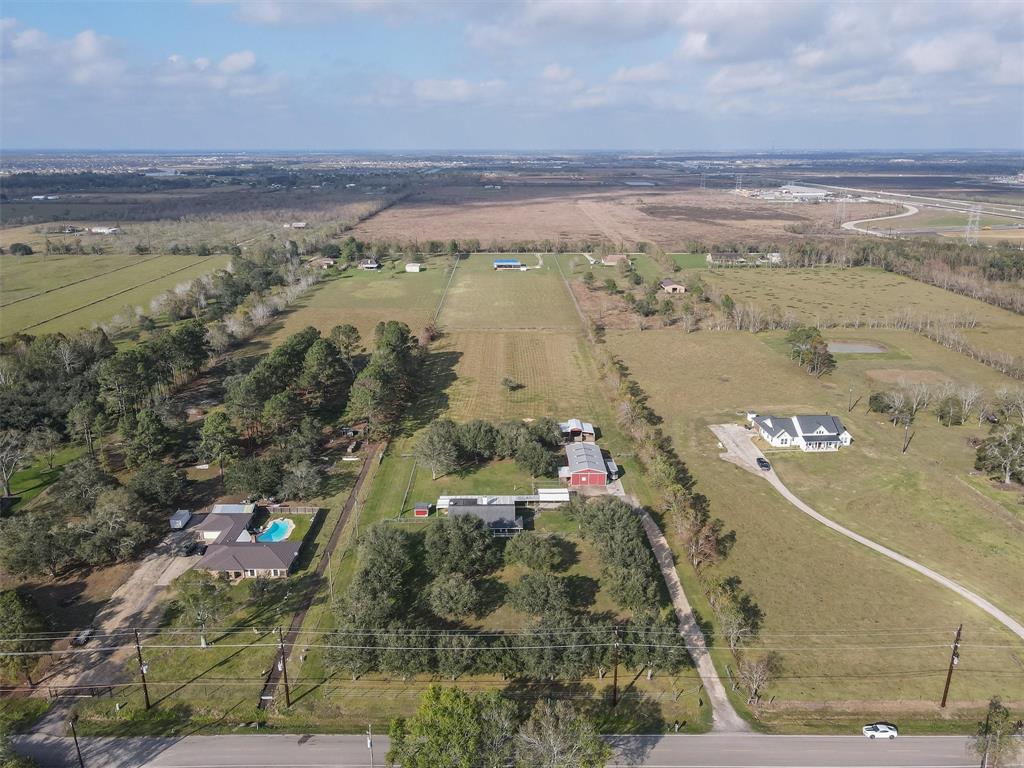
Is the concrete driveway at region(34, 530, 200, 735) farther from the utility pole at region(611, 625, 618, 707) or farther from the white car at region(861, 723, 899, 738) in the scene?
the white car at region(861, 723, 899, 738)

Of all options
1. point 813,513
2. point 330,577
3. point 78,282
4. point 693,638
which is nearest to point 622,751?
point 693,638

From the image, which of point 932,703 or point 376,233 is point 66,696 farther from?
point 376,233

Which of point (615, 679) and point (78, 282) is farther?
point (78, 282)

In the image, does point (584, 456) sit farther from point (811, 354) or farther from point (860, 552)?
point (811, 354)

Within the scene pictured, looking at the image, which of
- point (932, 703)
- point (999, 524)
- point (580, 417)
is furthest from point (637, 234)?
point (932, 703)

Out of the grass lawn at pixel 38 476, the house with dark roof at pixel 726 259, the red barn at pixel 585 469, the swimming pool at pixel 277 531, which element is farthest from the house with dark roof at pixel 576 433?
the house with dark roof at pixel 726 259

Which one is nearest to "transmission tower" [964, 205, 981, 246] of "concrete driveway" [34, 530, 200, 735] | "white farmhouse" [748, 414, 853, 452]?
"white farmhouse" [748, 414, 853, 452]
